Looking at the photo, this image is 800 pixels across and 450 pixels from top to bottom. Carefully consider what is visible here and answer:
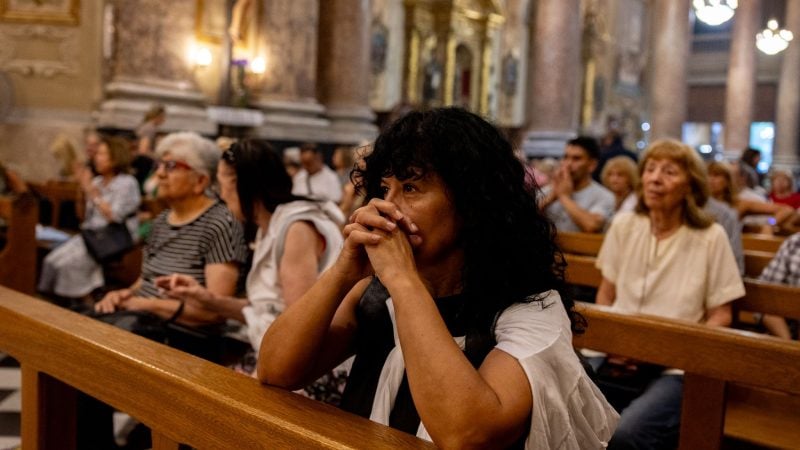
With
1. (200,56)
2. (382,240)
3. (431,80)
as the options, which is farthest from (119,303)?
(431,80)

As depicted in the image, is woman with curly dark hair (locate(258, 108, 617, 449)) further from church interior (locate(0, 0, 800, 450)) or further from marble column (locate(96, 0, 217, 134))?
marble column (locate(96, 0, 217, 134))

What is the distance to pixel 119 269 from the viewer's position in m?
6.75

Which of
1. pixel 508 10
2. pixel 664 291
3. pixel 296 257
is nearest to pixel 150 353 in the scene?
pixel 296 257

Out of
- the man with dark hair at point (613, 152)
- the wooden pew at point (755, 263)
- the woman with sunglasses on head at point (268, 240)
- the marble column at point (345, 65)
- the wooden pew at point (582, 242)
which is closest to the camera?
the woman with sunglasses on head at point (268, 240)

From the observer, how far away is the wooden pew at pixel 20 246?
208 inches

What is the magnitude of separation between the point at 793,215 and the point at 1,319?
5.78 metres

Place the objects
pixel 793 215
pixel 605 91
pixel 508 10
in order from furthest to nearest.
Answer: pixel 605 91 → pixel 508 10 → pixel 793 215

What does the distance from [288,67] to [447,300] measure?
941 cm

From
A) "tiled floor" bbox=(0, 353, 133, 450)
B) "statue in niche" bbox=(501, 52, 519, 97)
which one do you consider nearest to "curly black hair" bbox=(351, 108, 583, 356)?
"tiled floor" bbox=(0, 353, 133, 450)

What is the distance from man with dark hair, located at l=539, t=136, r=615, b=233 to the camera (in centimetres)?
555

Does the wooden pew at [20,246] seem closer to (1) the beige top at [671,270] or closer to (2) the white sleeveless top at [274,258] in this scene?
(2) the white sleeveless top at [274,258]

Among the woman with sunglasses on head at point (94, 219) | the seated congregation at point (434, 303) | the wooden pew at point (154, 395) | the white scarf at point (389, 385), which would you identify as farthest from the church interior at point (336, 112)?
the woman with sunglasses on head at point (94, 219)

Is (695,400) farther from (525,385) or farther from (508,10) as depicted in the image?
(508,10)

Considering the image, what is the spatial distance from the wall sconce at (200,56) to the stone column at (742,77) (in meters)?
16.5
